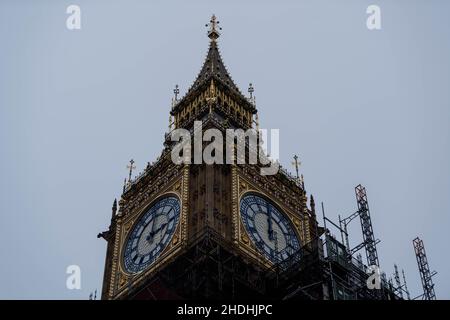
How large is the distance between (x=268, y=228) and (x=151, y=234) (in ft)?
26.0

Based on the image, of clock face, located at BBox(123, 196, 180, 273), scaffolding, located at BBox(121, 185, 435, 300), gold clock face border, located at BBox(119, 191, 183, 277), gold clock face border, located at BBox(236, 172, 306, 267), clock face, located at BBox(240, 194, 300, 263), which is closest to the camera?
scaffolding, located at BBox(121, 185, 435, 300)

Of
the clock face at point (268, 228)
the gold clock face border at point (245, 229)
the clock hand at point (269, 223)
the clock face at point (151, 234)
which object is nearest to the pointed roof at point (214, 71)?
the gold clock face border at point (245, 229)

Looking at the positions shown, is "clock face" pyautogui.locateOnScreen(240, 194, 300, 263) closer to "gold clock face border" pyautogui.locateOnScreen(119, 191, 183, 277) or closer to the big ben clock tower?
the big ben clock tower

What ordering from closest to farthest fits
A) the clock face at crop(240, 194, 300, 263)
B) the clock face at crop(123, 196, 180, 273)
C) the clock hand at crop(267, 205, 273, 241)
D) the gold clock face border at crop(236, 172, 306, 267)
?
the gold clock face border at crop(236, 172, 306, 267) < the clock face at crop(240, 194, 300, 263) < the clock face at crop(123, 196, 180, 273) < the clock hand at crop(267, 205, 273, 241)

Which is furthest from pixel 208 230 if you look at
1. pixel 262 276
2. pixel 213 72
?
pixel 213 72

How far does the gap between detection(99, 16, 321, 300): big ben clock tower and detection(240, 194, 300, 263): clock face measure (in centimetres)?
8

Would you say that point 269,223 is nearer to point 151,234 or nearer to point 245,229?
point 245,229

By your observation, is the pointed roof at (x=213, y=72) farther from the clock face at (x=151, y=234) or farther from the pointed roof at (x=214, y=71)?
the clock face at (x=151, y=234)

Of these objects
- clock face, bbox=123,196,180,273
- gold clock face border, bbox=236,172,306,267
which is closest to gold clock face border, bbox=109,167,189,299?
clock face, bbox=123,196,180,273

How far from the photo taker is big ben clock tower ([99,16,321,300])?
174 feet

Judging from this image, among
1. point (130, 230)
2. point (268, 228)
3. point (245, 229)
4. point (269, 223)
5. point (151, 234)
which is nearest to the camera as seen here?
point (245, 229)

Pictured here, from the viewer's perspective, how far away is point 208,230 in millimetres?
54281
